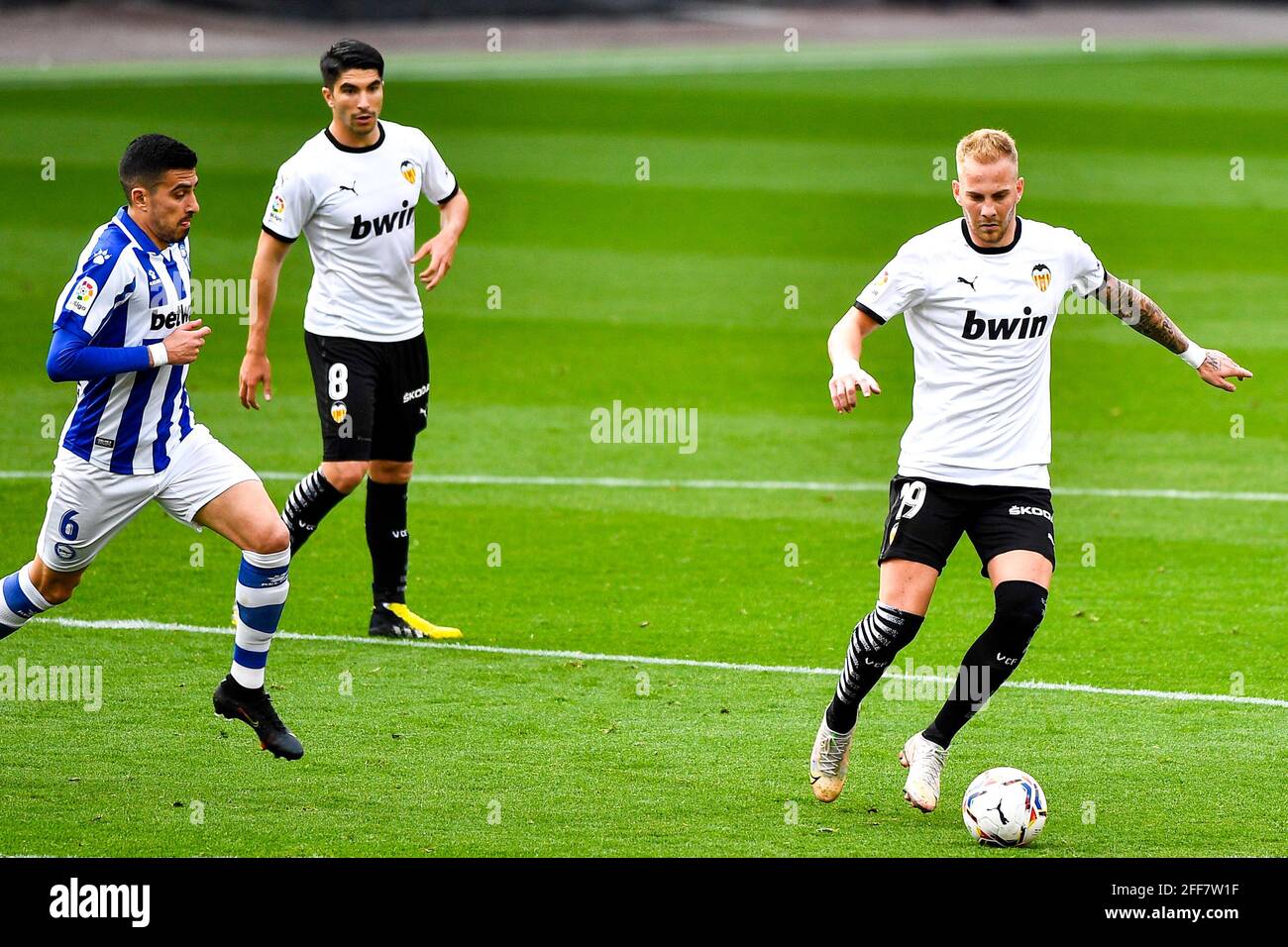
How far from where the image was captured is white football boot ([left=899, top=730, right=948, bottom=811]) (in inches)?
265

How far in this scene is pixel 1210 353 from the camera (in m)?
7.31

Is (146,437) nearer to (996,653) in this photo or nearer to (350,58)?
(350,58)

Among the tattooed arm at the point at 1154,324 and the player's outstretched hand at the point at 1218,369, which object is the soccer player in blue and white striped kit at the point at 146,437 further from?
the player's outstretched hand at the point at 1218,369

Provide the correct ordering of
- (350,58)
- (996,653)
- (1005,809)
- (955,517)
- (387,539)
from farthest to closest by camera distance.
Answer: (387,539) → (350,58) → (955,517) → (996,653) → (1005,809)

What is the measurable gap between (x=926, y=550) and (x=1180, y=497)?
18.1 feet

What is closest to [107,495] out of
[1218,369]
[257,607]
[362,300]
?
[257,607]

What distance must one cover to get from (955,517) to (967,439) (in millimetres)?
288

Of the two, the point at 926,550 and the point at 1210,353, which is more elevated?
the point at 1210,353

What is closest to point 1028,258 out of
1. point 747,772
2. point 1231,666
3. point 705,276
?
point 747,772

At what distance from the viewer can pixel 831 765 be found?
6.93 metres

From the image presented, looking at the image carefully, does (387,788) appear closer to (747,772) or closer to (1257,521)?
(747,772)

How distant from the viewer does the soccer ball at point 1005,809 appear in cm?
644

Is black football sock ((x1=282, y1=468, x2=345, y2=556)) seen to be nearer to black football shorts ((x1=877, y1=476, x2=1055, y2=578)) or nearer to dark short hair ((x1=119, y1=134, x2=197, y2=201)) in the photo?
dark short hair ((x1=119, y1=134, x2=197, y2=201))

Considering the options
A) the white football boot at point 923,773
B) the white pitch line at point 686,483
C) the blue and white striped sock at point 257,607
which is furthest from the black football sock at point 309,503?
the white football boot at point 923,773
